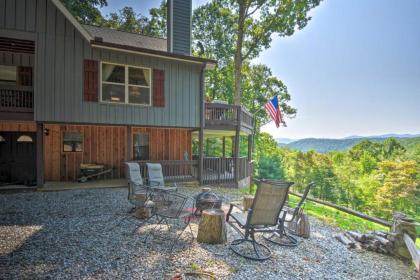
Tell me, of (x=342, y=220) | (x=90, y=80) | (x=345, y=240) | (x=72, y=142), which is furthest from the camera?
(x=72, y=142)

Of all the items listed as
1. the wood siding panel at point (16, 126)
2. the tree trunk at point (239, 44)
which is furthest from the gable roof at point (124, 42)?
the tree trunk at point (239, 44)

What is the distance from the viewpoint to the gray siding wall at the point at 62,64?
7973mm

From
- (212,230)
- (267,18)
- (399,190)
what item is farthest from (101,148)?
(399,190)

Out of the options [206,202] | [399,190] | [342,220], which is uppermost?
[206,202]

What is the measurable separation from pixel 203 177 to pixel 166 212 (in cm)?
593

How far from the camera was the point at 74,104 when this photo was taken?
8.62 metres

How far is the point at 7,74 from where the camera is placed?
9602mm

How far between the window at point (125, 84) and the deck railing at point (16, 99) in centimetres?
229

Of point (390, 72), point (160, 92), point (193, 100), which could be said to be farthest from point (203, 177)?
point (390, 72)

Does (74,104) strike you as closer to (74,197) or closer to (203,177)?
(74,197)

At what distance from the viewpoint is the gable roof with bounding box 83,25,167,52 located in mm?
12062

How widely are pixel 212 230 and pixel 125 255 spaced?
1.50 meters

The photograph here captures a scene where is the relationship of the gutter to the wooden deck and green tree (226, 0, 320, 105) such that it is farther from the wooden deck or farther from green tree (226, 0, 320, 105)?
green tree (226, 0, 320, 105)

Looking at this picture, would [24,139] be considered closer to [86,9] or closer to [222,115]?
[222,115]
